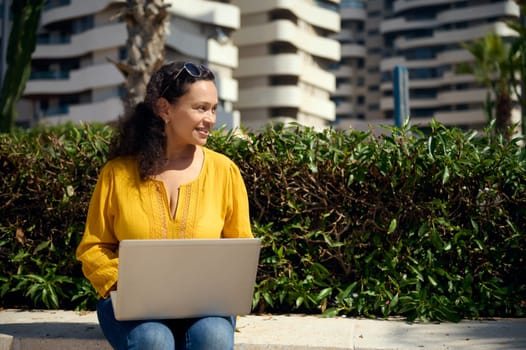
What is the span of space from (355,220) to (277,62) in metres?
53.3

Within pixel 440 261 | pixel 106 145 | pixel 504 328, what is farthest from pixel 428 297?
pixel 106 145

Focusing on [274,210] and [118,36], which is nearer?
[274,210]

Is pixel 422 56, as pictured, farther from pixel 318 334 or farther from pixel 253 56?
pixel 318 334

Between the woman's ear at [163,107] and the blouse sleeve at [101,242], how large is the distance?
1.12 ft

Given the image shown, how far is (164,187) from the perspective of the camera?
366 cm

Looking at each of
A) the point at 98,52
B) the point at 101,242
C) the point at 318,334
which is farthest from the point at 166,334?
the point at 98,52

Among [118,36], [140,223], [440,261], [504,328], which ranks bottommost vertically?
[504,328]

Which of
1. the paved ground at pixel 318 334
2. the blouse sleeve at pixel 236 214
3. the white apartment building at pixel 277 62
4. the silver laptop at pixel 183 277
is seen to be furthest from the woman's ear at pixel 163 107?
the white apartment building at pixel 277 62

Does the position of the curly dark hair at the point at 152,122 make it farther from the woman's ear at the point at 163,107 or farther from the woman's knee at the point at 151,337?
the woman's knee at the point at 151,337

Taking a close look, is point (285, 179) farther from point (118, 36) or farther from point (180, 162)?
point (118, 36)

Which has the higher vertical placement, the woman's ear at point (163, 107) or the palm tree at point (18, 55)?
the palm tree at point (18, 55)

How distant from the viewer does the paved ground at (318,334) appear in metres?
4.36

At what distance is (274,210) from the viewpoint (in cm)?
549

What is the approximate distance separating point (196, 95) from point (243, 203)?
55 cm
